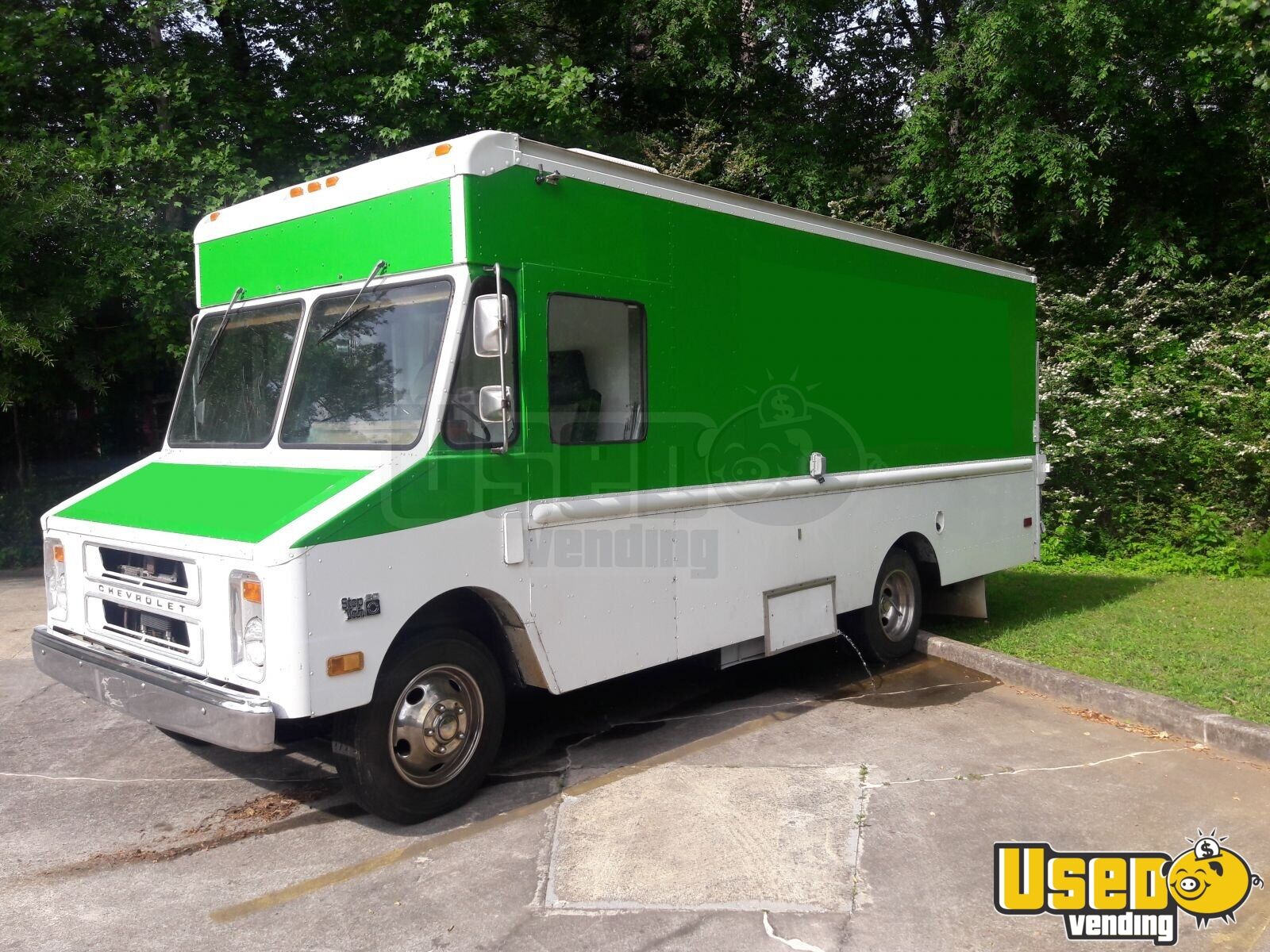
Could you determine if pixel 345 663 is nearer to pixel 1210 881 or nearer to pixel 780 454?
pixel 780 454

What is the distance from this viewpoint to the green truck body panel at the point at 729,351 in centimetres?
517

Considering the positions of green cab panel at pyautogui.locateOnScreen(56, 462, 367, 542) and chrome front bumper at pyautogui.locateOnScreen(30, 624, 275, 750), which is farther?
green cab panel at pyautogui.locateOnScreen(56, 462, 367, 542)

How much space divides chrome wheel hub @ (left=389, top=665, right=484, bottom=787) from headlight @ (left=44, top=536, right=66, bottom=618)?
2060 millimetres

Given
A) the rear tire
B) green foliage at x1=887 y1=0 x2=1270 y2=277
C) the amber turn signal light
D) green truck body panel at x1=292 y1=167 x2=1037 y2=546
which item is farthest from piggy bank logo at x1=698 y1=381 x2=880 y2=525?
green foliage at x1=887 y1=0 x2=1270 y2=277

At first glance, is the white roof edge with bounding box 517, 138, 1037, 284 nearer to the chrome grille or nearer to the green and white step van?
the green and white step van

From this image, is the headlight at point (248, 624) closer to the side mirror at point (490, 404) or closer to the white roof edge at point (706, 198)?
the side mirror at point (490, 404)

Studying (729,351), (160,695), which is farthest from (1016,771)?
(160,695)

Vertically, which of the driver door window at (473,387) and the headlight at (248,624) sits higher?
the driver door window at (473,387)

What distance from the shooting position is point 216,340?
600 cm

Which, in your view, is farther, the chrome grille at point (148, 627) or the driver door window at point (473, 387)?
the driver door window at point (473, 387)

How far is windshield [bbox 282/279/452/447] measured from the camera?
5020 millimetres

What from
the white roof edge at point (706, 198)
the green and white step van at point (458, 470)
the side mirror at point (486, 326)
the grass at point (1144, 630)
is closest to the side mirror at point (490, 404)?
the green and white step van at point (458, 470)

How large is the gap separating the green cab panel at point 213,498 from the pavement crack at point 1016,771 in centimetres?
307

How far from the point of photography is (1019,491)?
9.60 meters
